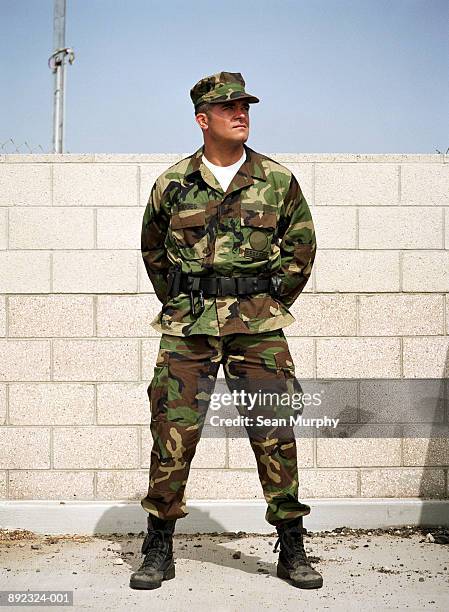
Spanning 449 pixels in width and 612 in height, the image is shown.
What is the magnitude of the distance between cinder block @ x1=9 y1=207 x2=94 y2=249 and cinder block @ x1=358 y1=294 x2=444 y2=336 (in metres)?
1.39

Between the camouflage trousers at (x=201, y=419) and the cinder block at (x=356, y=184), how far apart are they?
1267 millimetres

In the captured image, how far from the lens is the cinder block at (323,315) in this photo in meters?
4.82

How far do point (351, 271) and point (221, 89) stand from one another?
1423 millimetres

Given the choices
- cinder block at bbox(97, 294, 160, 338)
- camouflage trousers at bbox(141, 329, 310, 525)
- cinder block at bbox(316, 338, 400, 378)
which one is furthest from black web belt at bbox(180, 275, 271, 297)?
cinder block at bbox(316, 338, 400, 378)

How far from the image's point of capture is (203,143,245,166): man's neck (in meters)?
3.81

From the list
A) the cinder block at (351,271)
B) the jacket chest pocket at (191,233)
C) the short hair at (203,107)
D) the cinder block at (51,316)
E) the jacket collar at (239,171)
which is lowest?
the cinder block at (51,316)

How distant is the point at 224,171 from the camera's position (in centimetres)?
383

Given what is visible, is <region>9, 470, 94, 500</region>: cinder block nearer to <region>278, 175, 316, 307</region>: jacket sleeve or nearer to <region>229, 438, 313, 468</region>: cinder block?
<region>229, 438, 313, 468</region>: cinder block

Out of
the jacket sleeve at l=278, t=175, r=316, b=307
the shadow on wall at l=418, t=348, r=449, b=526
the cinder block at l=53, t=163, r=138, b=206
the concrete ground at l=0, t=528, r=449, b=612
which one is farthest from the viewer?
the shadow on wall at l=418, t=348, r=449, b=526

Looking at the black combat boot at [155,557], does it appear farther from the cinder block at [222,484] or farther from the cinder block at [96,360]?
the cinder block at [96,360]

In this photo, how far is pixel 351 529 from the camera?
4.81 meters

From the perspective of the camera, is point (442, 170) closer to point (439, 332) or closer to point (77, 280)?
point (439, 332)

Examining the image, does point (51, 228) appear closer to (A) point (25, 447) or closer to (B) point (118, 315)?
(B) point (118, 315)

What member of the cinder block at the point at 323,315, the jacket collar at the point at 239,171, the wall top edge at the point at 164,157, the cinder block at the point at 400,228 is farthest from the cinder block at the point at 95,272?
the cinder block at the point at 400,228
